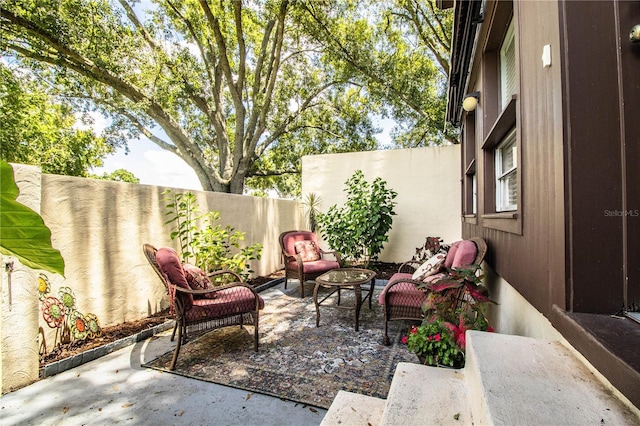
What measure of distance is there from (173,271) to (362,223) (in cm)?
393

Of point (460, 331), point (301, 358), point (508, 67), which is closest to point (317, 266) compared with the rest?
point (301, 358)

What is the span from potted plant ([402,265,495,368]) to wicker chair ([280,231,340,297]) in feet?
9.08

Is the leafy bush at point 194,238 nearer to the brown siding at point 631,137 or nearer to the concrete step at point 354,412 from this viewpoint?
the concrete step at point 354,412

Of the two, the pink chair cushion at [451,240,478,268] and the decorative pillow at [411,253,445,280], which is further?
the decorative pillow at [411,253,445,280]

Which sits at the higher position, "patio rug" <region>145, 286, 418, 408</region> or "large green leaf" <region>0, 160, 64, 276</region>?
Result: "large green leaf" <region>0, 160, 64, 276</region>

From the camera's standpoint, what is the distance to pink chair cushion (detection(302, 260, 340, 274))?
4.84 meters

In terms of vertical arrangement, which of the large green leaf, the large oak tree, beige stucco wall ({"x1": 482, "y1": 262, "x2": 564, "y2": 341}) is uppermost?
the large oak tree

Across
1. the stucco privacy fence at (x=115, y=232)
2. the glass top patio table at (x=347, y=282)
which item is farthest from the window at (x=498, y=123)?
the stucco privacy fence at (x=115, y=232)

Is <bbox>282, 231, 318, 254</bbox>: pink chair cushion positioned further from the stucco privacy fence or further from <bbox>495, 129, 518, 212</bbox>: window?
<bbox>495, 129, 518, 212</bbox>: window

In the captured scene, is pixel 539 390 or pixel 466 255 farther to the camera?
pixel 466 255

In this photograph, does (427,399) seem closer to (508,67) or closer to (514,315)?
(514,315)

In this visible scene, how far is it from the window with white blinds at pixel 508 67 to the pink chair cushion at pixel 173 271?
3.28 metres

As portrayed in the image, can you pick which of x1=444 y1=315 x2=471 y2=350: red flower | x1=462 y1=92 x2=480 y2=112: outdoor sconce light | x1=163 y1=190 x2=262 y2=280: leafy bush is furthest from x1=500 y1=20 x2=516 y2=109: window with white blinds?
x1=163 y1=190 x2=262 y2=280: leafy bush

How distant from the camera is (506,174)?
2.65m
